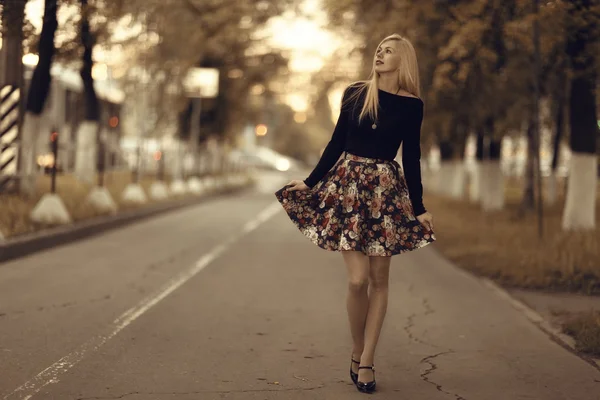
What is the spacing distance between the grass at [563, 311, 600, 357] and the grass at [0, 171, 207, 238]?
8339 millimetres

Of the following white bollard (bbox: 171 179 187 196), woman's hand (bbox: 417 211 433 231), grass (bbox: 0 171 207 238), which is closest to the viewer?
woman's hand (bbox: 417 211 433 231)

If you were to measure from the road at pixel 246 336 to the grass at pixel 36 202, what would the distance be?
3.86ft

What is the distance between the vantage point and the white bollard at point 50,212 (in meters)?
17.0

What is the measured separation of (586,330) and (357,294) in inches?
111

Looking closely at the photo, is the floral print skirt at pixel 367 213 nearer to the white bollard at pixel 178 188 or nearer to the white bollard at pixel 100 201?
the white bollard at pixel 100 201

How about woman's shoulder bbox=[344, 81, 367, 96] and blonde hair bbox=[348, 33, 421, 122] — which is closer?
blonde hair bbox=[348, 33, 421, 122]

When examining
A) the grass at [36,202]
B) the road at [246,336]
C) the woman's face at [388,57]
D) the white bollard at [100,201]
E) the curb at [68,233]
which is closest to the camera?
the woman's face at [388,57]

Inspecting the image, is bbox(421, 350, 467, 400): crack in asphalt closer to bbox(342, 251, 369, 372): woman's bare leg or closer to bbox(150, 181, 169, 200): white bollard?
bbox(342, 251, 369, 372): woman's bare leg

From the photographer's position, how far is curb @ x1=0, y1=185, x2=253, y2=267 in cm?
1398

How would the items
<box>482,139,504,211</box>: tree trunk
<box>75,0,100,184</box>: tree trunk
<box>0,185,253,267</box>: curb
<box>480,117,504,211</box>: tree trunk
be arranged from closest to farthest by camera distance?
<box>0,185,253,267</box>: curb, <box>75,0,100,184</box>: tree trunk, <box>480,117,504,211</box>: tree trunk, <box>482,139,504,211</box>: tree trunk

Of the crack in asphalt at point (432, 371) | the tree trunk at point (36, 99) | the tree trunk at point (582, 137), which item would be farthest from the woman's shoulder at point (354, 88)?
the tree trunk at point (36, 99)

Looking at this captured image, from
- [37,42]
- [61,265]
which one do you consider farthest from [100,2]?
[61,265]

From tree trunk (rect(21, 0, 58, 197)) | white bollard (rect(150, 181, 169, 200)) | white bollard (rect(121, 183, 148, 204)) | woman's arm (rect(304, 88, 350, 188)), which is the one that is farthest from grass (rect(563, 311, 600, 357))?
white bollard (rect(150, 181, 169, 200))

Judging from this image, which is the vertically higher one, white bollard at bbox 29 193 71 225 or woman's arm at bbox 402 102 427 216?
woman's arm at bbox 402 102 427 216
